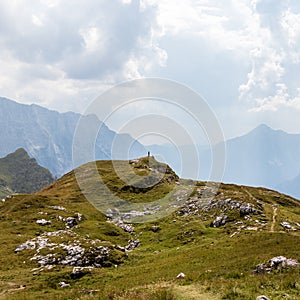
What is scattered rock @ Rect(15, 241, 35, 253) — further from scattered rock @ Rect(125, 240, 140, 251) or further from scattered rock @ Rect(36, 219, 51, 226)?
scattered rock @ Rect(125, 240, 140, 251)

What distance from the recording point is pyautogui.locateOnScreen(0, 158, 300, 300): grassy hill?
2945 cm

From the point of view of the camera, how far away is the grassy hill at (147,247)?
29453mm

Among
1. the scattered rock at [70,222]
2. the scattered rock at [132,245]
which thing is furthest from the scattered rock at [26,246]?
the scattered rock at [132,245]

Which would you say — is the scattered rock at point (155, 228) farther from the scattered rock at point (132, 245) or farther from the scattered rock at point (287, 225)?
the scattered rock at point (287, 225)

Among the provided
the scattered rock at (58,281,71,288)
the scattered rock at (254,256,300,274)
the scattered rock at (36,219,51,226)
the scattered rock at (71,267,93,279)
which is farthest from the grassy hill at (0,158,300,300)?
the scattered rock at (254,256,300,274)

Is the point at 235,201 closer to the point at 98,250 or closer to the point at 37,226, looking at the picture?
the point at 98,250

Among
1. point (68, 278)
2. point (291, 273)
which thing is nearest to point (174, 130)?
point (68, 278)

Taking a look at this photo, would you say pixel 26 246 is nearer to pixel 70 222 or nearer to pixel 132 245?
pixel 70 222

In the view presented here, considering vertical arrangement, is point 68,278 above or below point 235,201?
below

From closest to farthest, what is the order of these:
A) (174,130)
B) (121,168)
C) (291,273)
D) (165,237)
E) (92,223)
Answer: (291,273) → (174,130) → (165,237) → (92,223) → (121,168)

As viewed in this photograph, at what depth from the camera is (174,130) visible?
7269 cm

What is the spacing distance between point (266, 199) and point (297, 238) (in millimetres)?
71926

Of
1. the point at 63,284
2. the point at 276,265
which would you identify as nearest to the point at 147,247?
the point at 63,284

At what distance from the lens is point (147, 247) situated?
240ft
